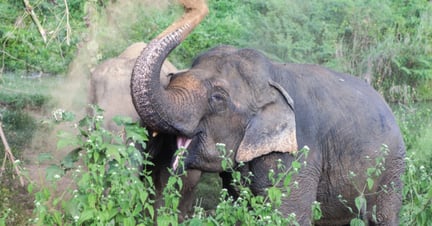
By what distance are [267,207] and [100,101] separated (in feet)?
8.59

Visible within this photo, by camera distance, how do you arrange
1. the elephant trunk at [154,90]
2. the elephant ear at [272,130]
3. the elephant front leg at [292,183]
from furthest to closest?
the elephant front leg at [292,183] < the elephant ear at [272,130] < the elephant trunk at [154,90]

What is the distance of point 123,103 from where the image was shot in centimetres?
777

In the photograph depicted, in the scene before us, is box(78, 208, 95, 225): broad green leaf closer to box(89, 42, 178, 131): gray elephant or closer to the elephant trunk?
the elephant trunk

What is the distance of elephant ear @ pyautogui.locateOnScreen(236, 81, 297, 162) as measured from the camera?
7012 millimetres

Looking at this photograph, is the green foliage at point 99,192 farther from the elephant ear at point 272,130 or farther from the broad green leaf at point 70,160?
the elephant ear at point 272,130

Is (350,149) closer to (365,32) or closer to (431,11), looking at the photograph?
(365,32)

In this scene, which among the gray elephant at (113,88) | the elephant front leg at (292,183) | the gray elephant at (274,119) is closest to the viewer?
the gray elephant at (274,119)

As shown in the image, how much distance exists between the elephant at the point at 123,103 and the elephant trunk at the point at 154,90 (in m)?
0.65

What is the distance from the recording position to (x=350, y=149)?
759 centimetres

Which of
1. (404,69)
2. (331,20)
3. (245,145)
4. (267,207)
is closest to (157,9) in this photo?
(331,20)

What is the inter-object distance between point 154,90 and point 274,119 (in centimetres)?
101

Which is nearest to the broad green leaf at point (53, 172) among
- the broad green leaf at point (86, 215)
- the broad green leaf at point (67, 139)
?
the broad green leaf at point (67, 139)

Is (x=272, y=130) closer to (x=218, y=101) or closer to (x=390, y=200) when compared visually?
(x=218, y=101)

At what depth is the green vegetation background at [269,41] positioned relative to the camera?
34.6 ft
